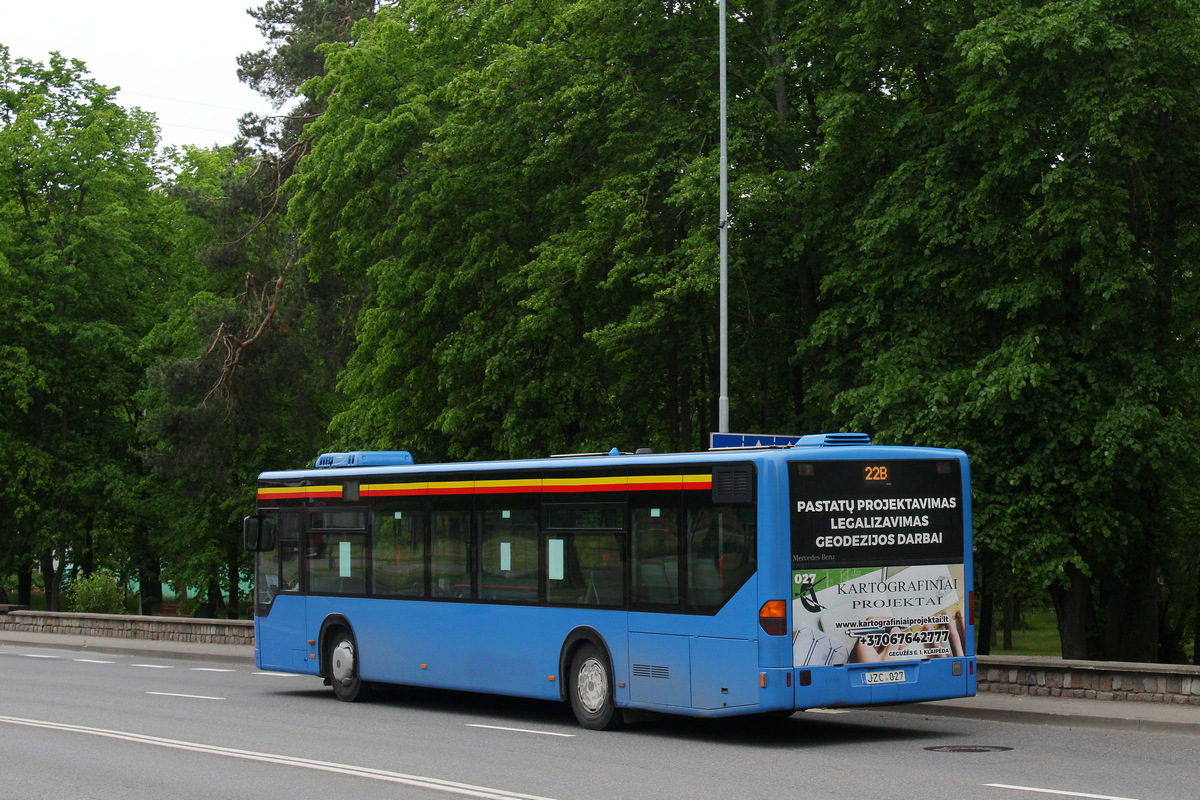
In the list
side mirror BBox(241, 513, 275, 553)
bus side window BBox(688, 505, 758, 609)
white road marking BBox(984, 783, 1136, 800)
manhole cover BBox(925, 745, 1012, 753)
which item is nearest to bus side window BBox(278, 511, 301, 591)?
side mirror BBox(241, 513, 275, 553)

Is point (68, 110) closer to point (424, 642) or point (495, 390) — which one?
point (495, 390)

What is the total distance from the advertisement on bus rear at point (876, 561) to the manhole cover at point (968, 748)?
89cm

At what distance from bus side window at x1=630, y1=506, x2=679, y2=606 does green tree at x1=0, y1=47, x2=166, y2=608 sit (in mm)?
34943

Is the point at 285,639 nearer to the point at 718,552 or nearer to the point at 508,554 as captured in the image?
the point at 508,554

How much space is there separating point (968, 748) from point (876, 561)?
1774mm

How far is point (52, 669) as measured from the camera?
2392 cm

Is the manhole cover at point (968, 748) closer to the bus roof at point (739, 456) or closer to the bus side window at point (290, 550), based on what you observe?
the bus roof at point (739, 456)

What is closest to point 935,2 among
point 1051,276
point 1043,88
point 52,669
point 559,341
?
point 1043,88

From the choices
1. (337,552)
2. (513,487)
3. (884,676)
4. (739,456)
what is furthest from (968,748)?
(337,552)

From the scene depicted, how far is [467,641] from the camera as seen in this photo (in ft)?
49.8

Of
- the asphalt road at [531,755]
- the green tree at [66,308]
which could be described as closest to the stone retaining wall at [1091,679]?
the asphalt road at [531,755]

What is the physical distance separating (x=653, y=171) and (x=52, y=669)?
13.5 meters

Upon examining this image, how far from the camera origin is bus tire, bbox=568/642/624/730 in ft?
44.5

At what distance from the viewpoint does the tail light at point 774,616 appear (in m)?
12.0
